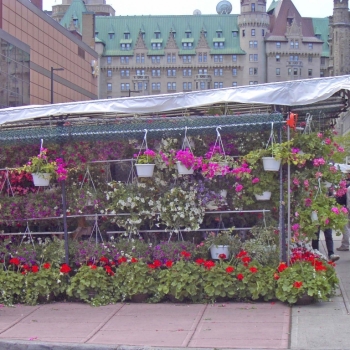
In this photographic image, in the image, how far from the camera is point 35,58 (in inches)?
2405

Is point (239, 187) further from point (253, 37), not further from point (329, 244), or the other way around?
point (253, 37)

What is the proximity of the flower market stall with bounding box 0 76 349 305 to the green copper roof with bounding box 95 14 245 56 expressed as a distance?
130 metres

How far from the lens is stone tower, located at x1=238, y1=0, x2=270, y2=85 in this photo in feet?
452

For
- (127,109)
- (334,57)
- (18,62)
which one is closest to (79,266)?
(127,109)

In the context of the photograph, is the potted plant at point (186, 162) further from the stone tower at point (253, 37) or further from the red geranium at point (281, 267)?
the stone tower at point (253, 37)

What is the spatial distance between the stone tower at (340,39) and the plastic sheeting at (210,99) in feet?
437

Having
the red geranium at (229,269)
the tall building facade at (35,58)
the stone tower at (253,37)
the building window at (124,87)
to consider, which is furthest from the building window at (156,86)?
the red geranium at (229,269)

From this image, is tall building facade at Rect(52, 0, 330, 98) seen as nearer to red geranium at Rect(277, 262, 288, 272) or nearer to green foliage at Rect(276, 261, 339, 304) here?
red geranium at Rect(277, 262, 288, 272)

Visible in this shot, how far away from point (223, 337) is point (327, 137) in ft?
13.6

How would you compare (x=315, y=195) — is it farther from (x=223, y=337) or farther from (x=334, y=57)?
(x=334, y=57)

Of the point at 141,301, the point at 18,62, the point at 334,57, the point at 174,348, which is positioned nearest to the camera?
the point at 174,348

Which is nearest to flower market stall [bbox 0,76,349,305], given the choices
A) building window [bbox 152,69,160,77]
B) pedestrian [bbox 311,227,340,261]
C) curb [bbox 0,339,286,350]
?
curb [bbox 0,339,286,350]

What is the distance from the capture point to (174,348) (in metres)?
8.13

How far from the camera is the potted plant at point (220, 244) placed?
10.9 m
